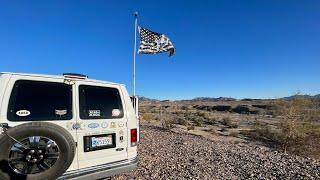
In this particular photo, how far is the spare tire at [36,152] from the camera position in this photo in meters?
4.03

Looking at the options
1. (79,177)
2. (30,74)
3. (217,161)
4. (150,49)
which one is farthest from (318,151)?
(30,74)

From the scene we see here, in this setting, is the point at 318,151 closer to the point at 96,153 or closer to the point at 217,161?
the point at 217,161

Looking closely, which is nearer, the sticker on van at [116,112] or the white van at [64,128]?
the white van at [64,128]

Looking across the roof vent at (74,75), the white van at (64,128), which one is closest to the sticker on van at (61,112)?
the white van at (64,128)

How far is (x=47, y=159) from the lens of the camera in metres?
4.31

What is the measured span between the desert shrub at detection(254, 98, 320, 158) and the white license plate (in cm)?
1248

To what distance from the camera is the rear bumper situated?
478 centimetres

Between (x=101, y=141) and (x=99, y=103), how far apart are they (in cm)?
63

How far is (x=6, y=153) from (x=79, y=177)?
1.22 meters

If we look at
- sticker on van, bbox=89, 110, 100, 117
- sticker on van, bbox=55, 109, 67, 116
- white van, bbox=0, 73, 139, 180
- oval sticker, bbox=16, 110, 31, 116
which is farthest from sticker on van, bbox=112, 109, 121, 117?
oval sticker, bbox=16, 110, 31, 116

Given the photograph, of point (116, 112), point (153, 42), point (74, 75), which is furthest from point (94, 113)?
point (153, 42)

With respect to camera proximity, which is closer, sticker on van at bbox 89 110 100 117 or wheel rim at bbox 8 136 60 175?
wheel rim at bbox 8 136 60 175

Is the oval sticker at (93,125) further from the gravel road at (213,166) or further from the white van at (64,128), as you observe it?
the gravel road at (213,166)

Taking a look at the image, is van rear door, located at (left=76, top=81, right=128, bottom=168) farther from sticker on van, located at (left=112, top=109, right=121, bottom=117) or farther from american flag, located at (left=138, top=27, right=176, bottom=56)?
american flag, located at (left=138, top=27, right=176, bottom=56)
